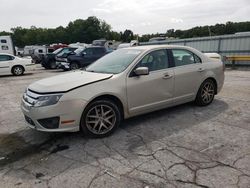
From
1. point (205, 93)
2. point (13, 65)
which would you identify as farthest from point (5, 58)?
point (205, 93)

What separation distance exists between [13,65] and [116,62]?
12.6 metres

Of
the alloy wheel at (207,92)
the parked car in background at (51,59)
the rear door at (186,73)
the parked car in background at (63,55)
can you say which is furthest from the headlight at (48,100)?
the parked car in background at (51,59)

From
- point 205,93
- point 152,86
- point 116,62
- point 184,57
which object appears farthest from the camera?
point 205,93

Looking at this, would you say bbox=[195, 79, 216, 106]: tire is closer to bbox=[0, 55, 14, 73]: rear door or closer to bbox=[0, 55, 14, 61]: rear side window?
bbox=[0, 55, 14, 73]: rear door

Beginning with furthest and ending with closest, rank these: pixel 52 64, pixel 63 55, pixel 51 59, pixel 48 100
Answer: pixel 52 64 → pixel 51 59 → pixel 63 55 → pixel 48 100

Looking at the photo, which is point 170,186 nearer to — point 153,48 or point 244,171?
point 244,171

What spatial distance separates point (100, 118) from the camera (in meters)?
4.37

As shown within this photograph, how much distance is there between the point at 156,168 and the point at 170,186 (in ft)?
1.43

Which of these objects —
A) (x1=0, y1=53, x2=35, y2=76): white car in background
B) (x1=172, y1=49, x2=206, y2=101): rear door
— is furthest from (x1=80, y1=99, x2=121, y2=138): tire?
(x1=0, y1=53, x2=35, y2=76): white car in background

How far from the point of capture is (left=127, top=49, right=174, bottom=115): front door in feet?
15.3

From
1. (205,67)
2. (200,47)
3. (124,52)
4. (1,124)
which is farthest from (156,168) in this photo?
(200,47)

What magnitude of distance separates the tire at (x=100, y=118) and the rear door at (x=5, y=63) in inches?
511

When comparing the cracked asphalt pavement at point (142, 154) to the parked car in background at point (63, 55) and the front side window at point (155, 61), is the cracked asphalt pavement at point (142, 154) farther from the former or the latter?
the parked car in background at point (63, 55)

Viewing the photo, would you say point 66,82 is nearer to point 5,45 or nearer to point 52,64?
point 52,64
